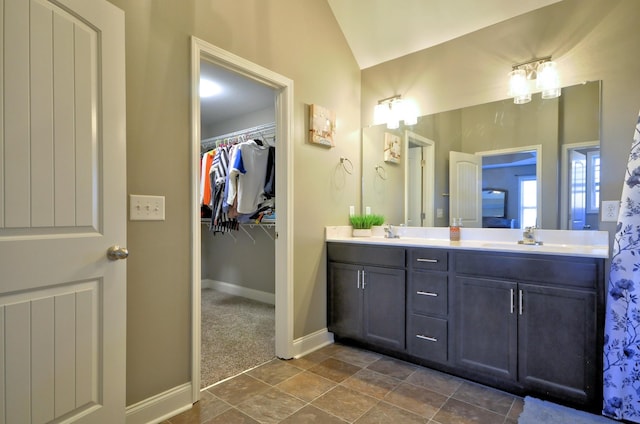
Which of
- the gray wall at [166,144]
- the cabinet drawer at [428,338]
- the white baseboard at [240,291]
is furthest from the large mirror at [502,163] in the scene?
the white baseboard at [240,291]

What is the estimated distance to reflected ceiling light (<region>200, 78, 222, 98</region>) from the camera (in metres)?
3.37

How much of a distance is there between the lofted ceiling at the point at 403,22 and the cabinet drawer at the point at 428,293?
1.76 metres

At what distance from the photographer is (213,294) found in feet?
14.5

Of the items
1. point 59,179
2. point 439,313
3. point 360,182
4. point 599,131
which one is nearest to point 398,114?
point 360,182

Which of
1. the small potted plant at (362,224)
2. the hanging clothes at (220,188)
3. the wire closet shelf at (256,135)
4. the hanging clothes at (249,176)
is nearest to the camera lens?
the small potted plant at (362,224)

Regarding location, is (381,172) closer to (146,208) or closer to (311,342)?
(311,342)

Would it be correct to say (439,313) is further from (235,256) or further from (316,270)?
(235,256)

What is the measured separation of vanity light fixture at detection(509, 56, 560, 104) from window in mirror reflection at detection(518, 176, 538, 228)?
1.87ft

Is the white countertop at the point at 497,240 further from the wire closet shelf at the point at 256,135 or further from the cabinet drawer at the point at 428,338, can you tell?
the wire closet shelf at the point at 256,135

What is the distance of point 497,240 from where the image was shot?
8.21 ft

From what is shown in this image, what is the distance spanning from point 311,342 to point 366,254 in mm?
825

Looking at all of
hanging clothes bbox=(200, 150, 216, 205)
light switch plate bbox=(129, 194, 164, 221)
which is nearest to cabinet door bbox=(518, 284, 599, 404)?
light switch plate bbox=(129, 194, 164, 221)

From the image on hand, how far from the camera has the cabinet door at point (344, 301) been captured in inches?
104

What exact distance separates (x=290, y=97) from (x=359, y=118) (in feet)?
3.09
